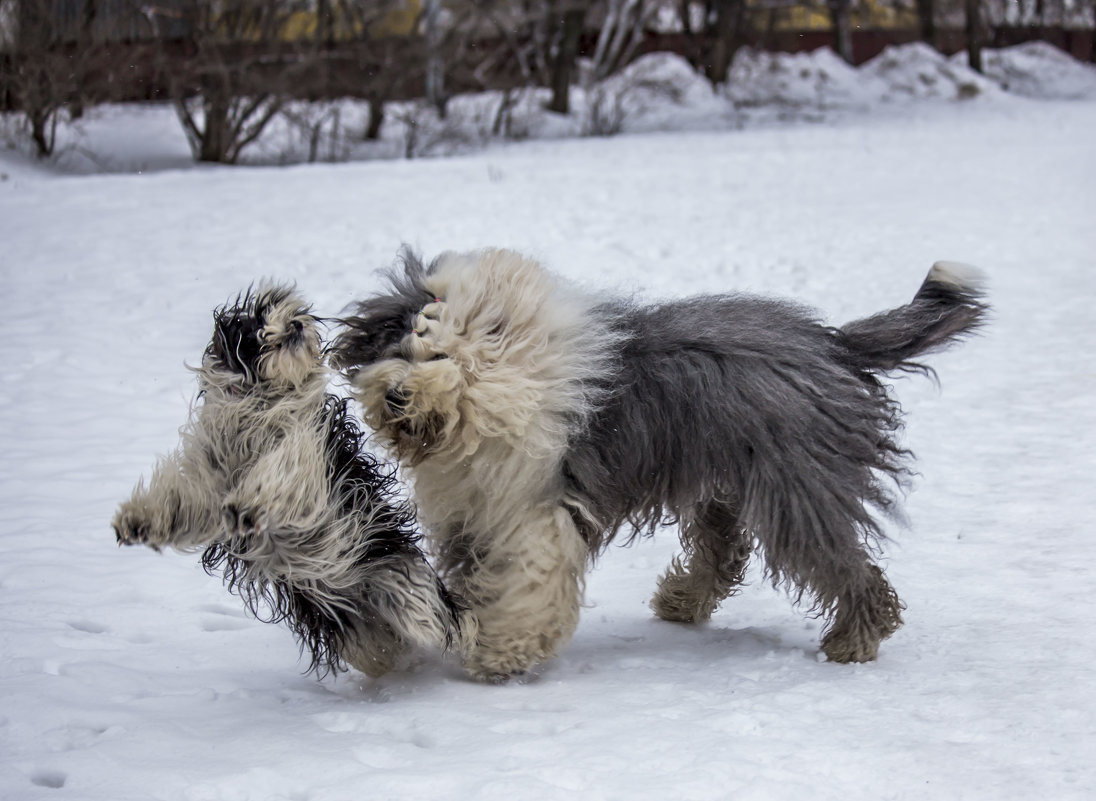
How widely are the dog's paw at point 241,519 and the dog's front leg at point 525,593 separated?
0.78 m

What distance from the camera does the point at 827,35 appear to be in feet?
77.3

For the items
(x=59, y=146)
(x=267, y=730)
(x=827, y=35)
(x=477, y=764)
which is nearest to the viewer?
(x=477, y=764)

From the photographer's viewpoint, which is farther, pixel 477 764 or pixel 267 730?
pixel 267 730

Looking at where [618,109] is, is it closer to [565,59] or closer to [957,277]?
[565,59]

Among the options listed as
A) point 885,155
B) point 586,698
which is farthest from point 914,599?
point 885,155

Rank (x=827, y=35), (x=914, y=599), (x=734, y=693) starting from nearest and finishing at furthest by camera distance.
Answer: (x=734, y=693)
(x=914, y=599)
(x=827, y=35)

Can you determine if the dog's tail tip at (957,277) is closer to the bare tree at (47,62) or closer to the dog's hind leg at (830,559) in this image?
the dog's hind leg at (830,559)

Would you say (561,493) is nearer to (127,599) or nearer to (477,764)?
(477,764)

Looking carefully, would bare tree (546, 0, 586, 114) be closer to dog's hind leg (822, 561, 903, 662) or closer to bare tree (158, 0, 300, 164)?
bare tree (158, 0, 300, 164)

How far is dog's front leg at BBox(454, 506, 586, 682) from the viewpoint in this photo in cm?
341

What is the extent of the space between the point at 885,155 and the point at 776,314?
1185cm

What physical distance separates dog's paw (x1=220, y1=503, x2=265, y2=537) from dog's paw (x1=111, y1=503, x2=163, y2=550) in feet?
0.56

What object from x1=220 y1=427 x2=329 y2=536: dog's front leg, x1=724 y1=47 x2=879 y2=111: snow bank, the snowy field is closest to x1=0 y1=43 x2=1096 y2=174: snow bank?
Answer: x1=724 y1=47 x2=879 y2=111: snow bank

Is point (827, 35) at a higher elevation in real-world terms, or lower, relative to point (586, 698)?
higher
